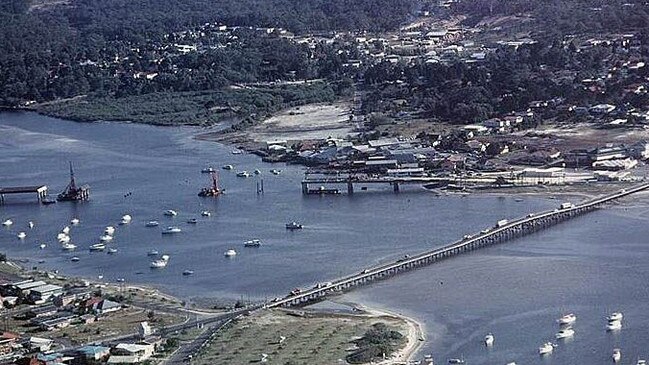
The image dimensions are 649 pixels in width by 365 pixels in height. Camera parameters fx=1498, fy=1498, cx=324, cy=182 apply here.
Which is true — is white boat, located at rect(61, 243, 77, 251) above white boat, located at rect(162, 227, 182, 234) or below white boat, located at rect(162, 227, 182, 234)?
below

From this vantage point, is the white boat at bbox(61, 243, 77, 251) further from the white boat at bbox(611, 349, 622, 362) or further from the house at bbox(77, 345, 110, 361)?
the white boat at bbox(611, 349, 622, 362)

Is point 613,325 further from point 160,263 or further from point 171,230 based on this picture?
point 171,230

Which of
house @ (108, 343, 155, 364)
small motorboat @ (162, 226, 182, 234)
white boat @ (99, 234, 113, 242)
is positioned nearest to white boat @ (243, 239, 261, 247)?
small motorboat @ (162, 226, 182, 234)

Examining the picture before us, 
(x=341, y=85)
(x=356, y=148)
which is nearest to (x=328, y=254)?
(x=356, y=148)

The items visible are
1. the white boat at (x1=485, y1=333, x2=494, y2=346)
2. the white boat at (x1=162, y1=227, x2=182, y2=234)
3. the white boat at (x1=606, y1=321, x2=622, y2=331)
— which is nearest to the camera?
the white boat at (x1=485, y1=333, x2=494, y2=346)

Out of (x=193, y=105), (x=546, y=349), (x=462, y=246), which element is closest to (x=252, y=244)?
(x=462, y=246)

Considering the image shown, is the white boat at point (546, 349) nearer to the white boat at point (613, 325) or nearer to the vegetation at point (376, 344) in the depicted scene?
the white boat at point (613, 325)
